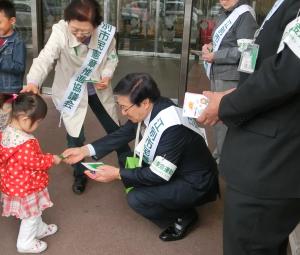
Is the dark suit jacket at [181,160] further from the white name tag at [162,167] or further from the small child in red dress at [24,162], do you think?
the small child in red dress at [24,162]

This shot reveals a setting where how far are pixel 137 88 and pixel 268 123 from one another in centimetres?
106

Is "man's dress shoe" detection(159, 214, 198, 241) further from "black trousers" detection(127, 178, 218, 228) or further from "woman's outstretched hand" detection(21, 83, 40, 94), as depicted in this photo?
"woman's outstretched hand" detection(21, 83, 40, 94)

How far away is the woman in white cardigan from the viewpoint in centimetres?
257

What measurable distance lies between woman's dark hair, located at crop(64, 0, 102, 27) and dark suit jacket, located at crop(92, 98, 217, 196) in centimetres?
71

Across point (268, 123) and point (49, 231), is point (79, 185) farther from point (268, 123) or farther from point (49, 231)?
point (268, 123)

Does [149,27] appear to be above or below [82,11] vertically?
below

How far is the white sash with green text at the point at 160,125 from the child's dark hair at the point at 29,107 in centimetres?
61

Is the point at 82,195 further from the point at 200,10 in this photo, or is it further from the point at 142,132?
the point at 200,10

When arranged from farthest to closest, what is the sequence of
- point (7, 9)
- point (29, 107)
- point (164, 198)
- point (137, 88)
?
point (7, 9), point (164, 198), point (137, 88), point (29, 107)

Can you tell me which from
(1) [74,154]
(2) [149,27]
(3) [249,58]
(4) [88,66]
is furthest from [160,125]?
(2) [149,27]

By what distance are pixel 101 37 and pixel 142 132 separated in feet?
2.56

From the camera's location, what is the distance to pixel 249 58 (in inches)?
55.6

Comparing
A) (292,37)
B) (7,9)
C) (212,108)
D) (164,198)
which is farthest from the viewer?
(7,9)

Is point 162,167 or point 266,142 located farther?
Result: point 162,167
